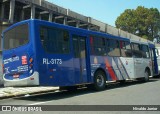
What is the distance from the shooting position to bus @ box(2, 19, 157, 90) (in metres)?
11.4

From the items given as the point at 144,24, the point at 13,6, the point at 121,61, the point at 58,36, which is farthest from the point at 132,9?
the point at 58,36

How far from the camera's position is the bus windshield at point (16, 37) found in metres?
11.7

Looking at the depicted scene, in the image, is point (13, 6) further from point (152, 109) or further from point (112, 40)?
point (152, 109)

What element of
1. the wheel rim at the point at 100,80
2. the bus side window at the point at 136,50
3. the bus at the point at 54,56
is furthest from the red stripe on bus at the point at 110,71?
the bus side window at the point at 136,50

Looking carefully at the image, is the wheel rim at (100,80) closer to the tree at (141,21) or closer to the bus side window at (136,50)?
the bus side window at (136,50)

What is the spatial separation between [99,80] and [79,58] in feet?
7.08

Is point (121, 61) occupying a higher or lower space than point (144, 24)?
lower

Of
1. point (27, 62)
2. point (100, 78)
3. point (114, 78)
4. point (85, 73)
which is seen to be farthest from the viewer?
point (114, 78)

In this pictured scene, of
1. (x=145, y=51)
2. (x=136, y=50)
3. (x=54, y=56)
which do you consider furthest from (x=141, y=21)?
(x=54, y=56)

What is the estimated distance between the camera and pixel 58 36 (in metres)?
12.5

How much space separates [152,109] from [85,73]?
5610 mm

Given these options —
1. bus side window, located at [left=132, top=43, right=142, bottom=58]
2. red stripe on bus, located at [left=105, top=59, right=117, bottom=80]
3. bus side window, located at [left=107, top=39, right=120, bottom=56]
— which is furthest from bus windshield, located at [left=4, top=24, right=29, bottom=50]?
bus side window, located at [left=132, top=43, right=142, bottom=58]

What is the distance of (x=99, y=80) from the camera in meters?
15.2

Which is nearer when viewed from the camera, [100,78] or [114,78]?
[100,78]
